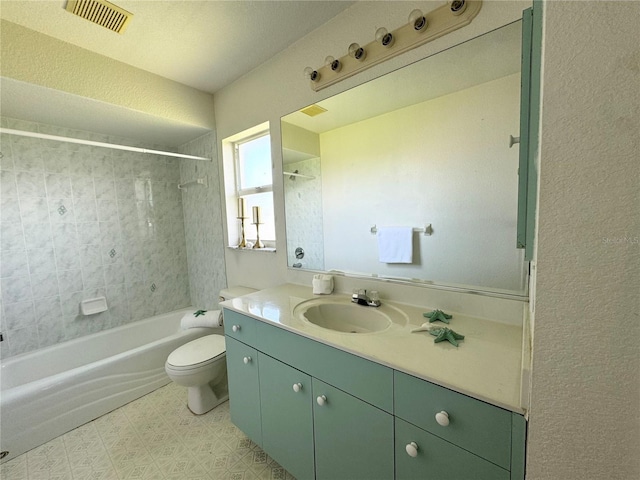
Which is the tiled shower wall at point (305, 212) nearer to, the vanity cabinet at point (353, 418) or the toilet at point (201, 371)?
the vanity cabinet at point (353, 418)

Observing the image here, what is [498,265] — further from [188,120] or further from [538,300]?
[188,120]

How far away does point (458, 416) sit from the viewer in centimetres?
71

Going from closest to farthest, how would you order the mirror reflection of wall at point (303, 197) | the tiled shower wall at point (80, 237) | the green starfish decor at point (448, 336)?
the green starfish decor at point (448, 336), the mirror reflection of wall at point (303, 197), the tiled shower wall at point (80, 237)

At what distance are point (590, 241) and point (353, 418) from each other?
90 cm

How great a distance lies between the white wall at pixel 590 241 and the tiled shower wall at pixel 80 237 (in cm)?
315

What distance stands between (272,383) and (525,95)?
4.77 ft

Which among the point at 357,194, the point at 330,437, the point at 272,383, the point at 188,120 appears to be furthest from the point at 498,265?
the point at 188,120

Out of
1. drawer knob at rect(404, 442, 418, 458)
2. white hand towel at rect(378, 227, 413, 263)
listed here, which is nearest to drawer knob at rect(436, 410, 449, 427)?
drawer knob at rect(404, 442, 418, 458)

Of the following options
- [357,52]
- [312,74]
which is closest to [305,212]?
[312,74]

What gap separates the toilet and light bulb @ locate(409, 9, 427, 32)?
2.23 metres

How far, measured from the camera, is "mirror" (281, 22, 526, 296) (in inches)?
43.9

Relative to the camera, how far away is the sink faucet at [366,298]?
1.35 metres

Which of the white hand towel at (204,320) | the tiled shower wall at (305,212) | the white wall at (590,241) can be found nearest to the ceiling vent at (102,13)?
the tiled shower wall at (305,212)

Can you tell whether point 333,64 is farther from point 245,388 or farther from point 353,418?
point 245,388
